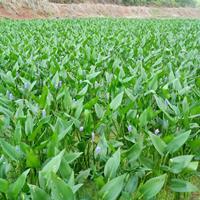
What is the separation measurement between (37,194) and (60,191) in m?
0.11

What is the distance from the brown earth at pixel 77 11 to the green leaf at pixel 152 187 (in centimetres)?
2054

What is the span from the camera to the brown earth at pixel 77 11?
73.0 ft

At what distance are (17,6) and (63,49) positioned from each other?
17.4 m

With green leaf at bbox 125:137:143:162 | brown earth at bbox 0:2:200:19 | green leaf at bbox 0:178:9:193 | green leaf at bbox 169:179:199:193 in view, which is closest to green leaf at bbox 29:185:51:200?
green leaf at bbox 0:178:9:193

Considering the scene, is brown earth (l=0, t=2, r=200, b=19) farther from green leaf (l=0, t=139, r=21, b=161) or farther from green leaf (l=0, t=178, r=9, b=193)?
green leaf (l=0, t=178, r=9, b=193)

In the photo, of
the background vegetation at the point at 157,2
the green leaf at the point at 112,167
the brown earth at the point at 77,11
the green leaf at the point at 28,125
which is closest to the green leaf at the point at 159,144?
the green leaf at the point at 112,167

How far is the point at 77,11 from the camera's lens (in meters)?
28.1

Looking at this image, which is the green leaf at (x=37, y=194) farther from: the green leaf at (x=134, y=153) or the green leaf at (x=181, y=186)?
the green leaf at (x=181, y=186)

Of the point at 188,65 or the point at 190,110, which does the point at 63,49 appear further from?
the point at 190,110

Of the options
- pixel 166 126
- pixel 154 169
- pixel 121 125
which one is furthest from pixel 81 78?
pixel 154 169

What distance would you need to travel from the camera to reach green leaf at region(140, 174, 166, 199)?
1.74 m

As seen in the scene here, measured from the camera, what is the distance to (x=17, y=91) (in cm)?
343

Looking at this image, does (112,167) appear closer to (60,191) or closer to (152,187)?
(152,187)

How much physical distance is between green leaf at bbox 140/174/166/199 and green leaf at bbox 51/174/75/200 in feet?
1.22
